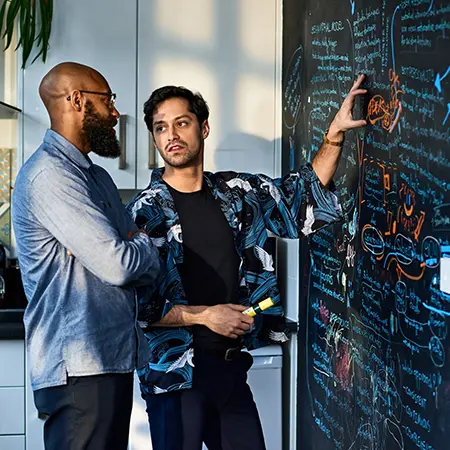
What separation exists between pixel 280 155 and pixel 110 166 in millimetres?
690

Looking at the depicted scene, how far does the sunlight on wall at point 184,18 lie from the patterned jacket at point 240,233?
1.03 metres

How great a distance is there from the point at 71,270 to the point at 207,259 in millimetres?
580

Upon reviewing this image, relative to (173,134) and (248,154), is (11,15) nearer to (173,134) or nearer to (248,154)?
(248,154)

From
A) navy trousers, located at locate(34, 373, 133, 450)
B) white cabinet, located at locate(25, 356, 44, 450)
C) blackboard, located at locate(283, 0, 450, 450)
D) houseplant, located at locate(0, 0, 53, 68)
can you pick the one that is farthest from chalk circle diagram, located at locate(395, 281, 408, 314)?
houseplant, located at locate(0, 0, 53, 68)

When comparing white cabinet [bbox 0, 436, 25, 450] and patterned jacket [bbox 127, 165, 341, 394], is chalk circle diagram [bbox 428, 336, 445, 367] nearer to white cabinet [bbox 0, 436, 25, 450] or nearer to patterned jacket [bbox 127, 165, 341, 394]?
patterned jacket [bbox 127, 165, 341, 394]

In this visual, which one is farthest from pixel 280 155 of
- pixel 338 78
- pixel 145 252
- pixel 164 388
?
pixel 145 252

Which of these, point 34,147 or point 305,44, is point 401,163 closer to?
point 305,44

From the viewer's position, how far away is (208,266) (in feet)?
7.95

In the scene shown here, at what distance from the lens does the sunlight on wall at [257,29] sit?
3.45 m

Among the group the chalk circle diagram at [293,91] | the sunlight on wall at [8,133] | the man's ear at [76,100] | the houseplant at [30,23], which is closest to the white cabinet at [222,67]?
the chalk circle diagram at [293,91]

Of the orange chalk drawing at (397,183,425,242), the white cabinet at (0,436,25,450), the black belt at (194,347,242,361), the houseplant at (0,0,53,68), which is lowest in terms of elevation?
the white cabinet at (0,436,25,450)

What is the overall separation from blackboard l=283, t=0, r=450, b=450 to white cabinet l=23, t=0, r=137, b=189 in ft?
2.41

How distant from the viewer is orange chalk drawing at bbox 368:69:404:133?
6.82ft

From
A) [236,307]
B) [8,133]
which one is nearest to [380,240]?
[236,307]
